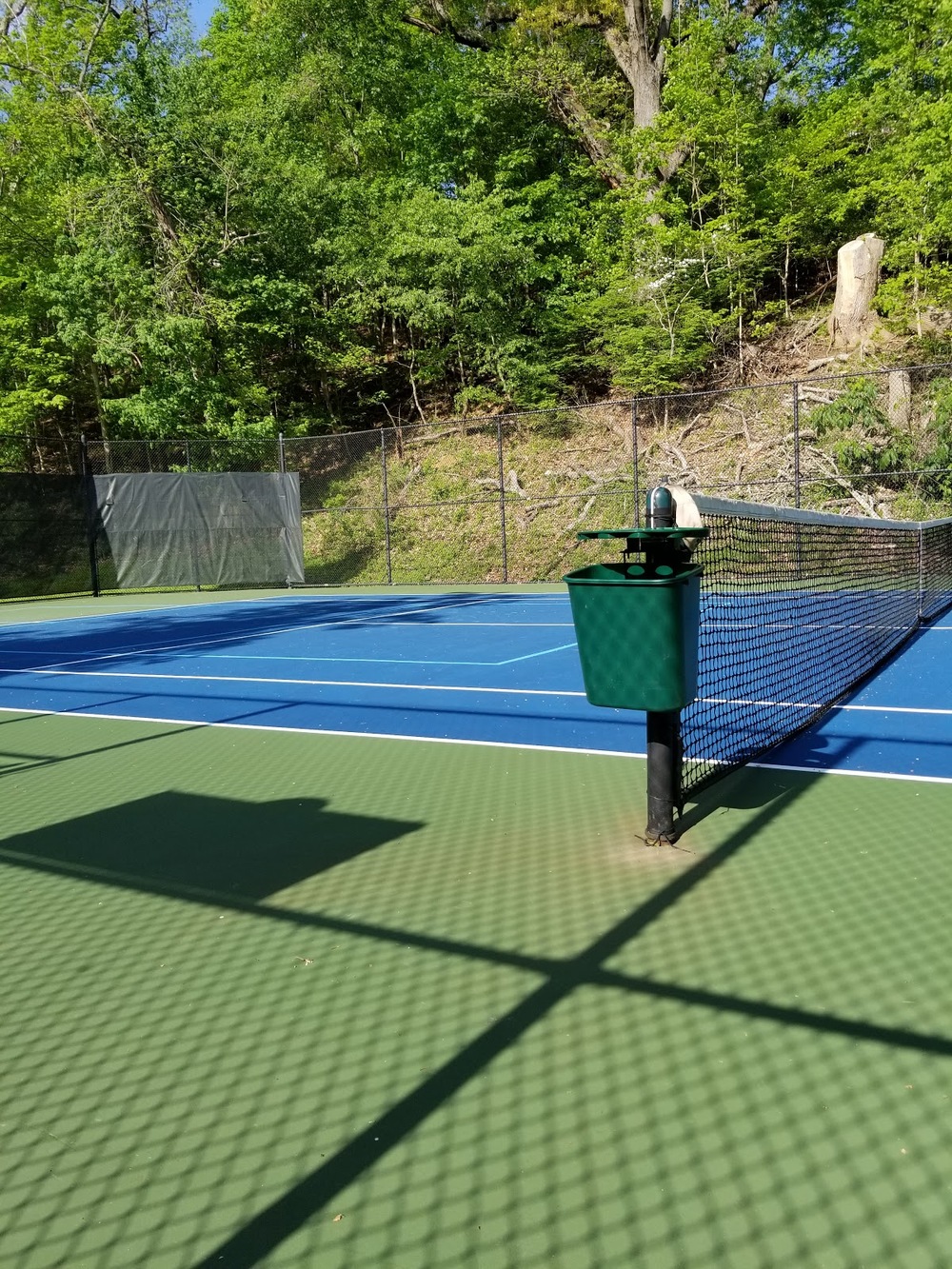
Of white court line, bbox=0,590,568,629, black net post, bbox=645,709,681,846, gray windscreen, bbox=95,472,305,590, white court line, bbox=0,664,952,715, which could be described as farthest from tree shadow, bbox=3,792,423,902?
gray windscreen, bbox=95,472,305,590

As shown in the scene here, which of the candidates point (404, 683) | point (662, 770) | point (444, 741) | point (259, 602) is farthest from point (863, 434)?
point (662, 770)

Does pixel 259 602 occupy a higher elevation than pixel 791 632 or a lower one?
lower

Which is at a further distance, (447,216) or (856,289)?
(447,216)

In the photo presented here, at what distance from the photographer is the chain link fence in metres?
17.2

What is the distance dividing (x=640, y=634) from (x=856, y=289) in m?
21.2

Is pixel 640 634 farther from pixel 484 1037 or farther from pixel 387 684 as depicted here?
pixel 387 684

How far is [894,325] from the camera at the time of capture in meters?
20.5

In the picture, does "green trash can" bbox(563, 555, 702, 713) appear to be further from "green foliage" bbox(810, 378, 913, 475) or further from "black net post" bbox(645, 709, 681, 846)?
"green foliage" bbox(810, 378, 913, 475)

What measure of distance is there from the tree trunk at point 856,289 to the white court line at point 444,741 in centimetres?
1941

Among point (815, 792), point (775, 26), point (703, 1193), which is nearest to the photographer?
point (703, 1193)

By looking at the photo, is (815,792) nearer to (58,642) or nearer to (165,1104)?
(165,1104)

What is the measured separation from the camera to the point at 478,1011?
8.15ft

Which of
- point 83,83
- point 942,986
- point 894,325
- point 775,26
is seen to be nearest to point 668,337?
point 894,325

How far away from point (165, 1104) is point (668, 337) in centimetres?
2275
